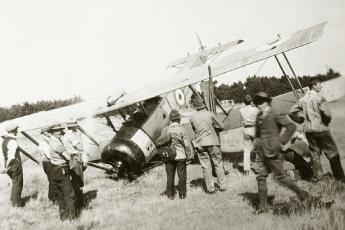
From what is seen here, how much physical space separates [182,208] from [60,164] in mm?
2492

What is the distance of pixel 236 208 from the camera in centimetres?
614

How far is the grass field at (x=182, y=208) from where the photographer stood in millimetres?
4996

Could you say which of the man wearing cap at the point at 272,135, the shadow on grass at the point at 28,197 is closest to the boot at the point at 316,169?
the man wearing cap at the point at 272,135

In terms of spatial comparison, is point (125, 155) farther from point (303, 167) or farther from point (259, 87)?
point (259, 87)

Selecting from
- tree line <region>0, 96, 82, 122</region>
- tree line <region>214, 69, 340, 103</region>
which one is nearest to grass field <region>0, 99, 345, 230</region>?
tree line <region>214, 69, 340, 103</region>

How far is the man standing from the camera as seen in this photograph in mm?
6496

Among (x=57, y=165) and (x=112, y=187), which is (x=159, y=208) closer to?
(x=57, y=165)

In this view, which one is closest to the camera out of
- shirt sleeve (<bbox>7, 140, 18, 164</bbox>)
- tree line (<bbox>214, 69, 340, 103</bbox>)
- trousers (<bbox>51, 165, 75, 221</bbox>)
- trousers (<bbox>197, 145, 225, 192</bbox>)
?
trousers (<bbox>51, 165, 75, 221</bbox>)

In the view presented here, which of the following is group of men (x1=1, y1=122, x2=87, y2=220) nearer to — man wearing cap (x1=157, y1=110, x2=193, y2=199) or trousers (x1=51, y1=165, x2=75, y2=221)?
trousers (x1=51, y1=165, x2=75, y2=221)

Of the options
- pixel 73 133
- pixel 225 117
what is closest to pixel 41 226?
pixel 73 133

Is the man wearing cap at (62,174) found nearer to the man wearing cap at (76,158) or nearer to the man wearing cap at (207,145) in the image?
the man wearing cap at (76,158)

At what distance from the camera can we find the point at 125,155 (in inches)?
361

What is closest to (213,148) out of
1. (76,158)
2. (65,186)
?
(76,158)

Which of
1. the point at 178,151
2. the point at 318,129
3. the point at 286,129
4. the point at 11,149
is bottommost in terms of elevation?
the point at 318,129
